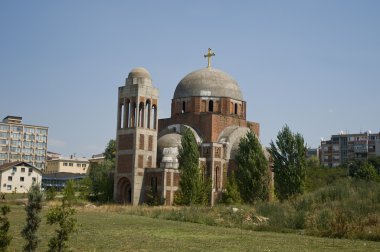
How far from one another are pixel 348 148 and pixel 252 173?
196ft

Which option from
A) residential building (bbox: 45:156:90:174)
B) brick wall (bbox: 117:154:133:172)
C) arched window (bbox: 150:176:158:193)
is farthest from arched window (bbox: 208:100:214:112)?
residential building (bbox: 45:156:90:174)

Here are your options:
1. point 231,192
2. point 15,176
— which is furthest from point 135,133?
point 15,176

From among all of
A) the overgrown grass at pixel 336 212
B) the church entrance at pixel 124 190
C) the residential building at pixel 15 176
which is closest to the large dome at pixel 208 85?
the church entrance at pixel 124 190

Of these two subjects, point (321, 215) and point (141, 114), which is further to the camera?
point (141, 114)

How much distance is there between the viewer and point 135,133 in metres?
46.3

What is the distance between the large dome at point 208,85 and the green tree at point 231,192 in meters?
9.88

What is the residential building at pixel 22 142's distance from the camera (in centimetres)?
11131

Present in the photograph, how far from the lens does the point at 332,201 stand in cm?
2475

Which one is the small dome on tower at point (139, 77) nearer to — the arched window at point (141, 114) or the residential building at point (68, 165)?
the arched window at point (141, 114)

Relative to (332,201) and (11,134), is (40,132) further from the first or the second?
(332,201)

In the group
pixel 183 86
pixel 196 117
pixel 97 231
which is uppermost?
pixel 183 86

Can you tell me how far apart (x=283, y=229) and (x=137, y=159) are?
2601 centimetres

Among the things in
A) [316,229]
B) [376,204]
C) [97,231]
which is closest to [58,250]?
[97,231]

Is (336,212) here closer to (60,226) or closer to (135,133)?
(60,226)
